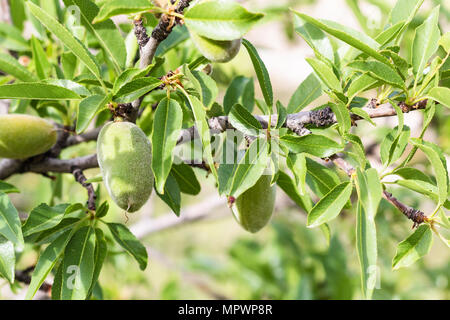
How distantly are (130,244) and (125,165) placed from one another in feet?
0.49

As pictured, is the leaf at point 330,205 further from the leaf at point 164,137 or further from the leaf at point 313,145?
the leaf at point 164,137

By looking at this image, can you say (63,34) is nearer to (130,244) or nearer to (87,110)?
(87,110)

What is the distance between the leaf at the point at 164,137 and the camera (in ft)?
1.89

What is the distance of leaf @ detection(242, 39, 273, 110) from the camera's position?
23.6 inches

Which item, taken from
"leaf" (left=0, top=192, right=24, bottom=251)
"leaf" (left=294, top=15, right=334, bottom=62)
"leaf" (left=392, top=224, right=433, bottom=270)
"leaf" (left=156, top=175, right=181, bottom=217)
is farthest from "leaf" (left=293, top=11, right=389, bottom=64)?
"leaf" (left=0, top=192, right=24, bottom=251)

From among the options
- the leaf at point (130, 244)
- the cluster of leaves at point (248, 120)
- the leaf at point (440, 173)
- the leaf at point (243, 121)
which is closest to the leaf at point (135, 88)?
the cluster of leaves at point (248, 120)

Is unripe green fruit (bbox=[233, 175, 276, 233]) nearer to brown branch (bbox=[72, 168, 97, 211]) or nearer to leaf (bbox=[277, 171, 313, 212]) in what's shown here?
leaf (bbox=[277, 171, 313, 212])

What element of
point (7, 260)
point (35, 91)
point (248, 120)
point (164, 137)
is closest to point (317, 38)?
point (248, 120)

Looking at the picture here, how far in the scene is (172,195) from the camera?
734 millimetres

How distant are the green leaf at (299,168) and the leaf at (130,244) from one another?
0.26m

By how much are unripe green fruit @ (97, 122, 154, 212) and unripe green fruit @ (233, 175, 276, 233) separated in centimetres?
15

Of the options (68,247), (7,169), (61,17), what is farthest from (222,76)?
(68,247)

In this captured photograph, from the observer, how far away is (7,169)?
0.87 metres
